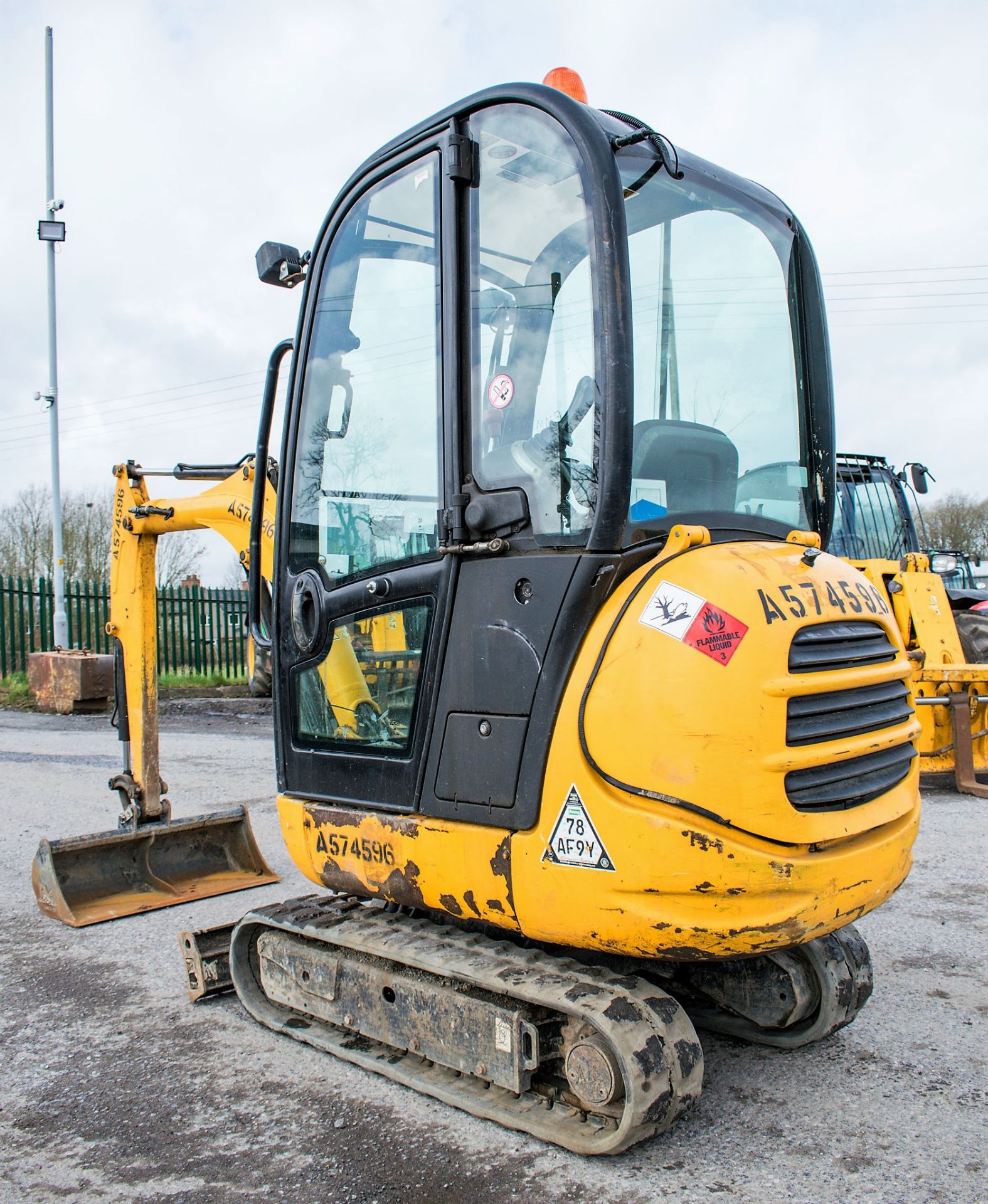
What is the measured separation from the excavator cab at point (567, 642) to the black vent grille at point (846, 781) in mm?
11

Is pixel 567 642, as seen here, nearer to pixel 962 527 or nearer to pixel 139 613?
pixel 139 613

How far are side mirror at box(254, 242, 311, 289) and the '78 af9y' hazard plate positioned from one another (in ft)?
6.32

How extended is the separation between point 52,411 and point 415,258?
620 inches

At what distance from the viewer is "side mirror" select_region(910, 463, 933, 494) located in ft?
28.3

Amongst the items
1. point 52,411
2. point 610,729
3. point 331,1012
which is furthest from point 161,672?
point 610,729

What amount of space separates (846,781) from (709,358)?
1282mm

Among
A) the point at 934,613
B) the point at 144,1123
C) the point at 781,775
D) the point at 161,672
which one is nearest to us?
the point at 781,775

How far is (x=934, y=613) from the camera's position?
7539 mm

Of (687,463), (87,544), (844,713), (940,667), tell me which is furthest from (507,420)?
(87,544)

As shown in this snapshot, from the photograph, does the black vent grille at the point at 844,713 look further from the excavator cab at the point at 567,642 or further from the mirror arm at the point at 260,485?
the mirror arm at the point at 260,485

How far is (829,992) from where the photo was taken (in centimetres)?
303

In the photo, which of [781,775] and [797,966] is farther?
[797,966]

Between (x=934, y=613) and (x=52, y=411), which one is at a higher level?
(x=52, y=411)

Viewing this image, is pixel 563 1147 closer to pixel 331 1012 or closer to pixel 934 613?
pixel 331 1012
